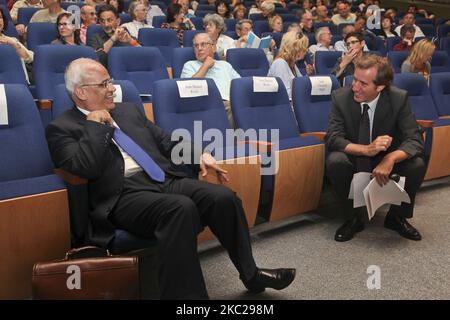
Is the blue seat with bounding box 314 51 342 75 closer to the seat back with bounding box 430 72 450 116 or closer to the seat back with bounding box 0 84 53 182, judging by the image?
the seat back with bounding box 430 72 450 116

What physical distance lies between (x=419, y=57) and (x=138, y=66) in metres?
2.27

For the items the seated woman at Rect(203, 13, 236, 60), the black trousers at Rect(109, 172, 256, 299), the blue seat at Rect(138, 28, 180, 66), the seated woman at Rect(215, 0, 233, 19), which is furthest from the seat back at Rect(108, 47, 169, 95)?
the seated woman at Rect(215, 0, 233, 19)

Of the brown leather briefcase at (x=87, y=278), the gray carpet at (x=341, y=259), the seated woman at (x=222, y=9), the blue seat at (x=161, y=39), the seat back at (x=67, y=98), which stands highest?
the seated woman at (x=222, y=9)

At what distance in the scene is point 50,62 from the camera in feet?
8.62

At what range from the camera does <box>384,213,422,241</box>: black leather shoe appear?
2223 mm

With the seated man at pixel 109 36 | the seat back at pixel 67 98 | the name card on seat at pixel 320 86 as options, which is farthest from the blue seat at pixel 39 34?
the name card on seat at pixel 320 86

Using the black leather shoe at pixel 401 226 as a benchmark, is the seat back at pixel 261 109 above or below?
above

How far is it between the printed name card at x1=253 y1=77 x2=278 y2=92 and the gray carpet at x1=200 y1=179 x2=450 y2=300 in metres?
0.72

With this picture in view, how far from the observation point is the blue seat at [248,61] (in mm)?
3297

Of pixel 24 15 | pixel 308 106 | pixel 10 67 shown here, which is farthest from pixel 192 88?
pixel 24 15

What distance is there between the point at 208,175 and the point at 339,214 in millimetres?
962

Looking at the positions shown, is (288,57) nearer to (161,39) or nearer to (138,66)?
(138,66)

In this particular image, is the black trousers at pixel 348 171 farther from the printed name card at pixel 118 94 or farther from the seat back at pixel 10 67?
the seat back at pixel 10 67

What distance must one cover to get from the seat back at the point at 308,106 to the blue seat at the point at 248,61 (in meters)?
0.70
